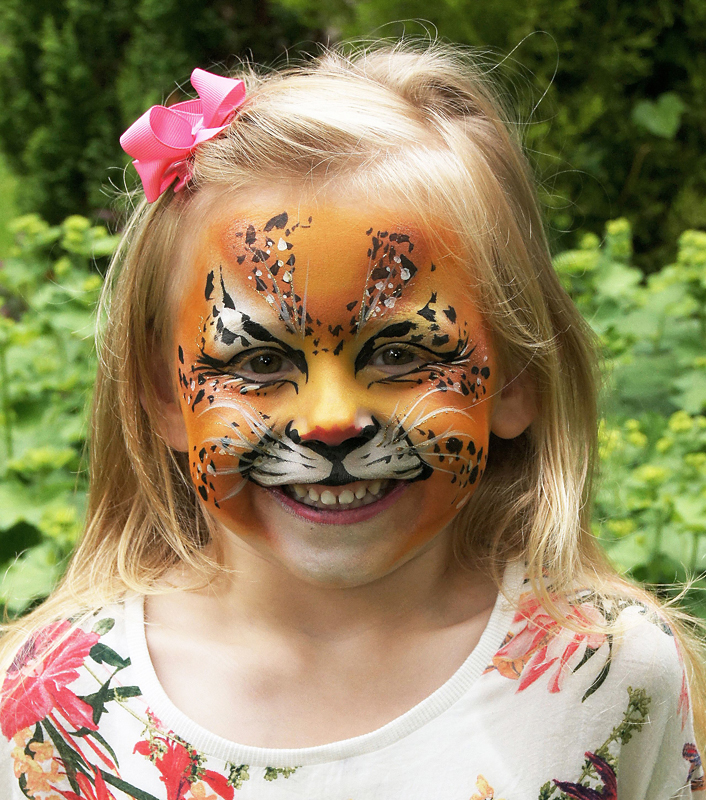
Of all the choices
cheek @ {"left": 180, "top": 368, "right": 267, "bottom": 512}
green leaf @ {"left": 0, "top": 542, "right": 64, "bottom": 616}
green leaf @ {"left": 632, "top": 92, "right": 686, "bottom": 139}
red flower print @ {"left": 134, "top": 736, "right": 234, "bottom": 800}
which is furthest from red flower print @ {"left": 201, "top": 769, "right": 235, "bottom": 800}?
green leaf @ {"left": 632, "top": 92, "right": 686, "bottom": 139}

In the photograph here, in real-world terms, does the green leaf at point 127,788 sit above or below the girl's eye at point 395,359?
below

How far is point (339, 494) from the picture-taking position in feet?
4.95

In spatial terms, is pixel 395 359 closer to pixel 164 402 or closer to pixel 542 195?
pixel 164 402

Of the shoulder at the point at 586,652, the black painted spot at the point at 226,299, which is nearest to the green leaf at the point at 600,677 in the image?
the shoulder at the point at 586,652

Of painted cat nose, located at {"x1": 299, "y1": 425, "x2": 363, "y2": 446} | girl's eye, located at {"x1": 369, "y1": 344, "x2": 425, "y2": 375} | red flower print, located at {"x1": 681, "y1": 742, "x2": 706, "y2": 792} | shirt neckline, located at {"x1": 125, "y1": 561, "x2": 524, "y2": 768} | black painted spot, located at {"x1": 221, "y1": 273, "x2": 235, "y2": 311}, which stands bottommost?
red flower print, located at {"x1": 681, "y1": 742, "x2": 706, "y2": 792}

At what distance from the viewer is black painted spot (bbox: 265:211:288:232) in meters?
1.47

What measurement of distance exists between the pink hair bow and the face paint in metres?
0.16

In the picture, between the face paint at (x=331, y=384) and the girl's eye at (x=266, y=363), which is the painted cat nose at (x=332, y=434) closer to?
the face paint at (x=331, y=384)

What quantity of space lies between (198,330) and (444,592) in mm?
653

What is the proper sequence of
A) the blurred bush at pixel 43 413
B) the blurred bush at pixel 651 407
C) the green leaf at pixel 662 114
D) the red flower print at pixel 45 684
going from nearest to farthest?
the red flower print at pixel 45 684 < the blurred bush at pixel 651 407 < the blurred bush at pixel 43 413 < the green leaf at pixel 662 114

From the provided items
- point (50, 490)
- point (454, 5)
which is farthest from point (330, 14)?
point (50, 490)

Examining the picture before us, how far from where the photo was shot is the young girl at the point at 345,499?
4.86 ft

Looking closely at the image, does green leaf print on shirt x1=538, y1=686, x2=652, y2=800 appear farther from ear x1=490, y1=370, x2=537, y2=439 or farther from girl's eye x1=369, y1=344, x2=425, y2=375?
girl's eye x1=369, y1=344, x2=425, y2=375

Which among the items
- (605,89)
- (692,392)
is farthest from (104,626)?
(605,89)
